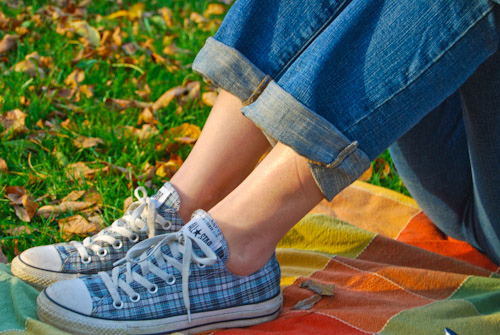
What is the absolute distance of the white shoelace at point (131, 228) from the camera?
3.97 feet

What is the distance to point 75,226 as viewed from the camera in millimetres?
1541

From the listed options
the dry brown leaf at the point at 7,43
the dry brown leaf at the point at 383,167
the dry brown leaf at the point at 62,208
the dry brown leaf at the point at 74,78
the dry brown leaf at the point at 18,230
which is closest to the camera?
the dry brown leaf at the point at 18,230

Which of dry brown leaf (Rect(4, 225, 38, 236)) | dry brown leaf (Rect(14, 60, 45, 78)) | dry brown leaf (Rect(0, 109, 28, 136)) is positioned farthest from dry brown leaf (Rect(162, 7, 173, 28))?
dry brown leaf (Rect(4, 225, 38, 236))

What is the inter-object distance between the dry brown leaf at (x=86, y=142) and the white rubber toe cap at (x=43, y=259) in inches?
29.5

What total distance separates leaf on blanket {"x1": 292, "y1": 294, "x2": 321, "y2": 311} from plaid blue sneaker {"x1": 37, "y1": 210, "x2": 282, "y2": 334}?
0.09 metres

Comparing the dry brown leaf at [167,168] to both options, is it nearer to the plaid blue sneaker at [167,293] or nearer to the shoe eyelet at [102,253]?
the shoe eyelet at [102,253]

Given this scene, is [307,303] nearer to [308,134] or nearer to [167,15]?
[308,134]

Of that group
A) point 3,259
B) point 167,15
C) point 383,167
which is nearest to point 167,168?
point 3,259

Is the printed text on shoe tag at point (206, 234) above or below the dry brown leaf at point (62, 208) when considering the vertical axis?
below

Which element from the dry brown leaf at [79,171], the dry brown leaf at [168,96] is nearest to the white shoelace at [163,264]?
the dry brown leaf at [79,171]

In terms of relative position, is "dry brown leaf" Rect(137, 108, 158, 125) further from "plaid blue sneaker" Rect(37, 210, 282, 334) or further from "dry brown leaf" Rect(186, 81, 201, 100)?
"plaid blue sneaker" Rect(37, 210, 282, 334)

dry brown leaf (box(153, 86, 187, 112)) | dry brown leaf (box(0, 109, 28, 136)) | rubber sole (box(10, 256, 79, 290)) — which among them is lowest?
rubber sole (box(10, 256, 79, 290))

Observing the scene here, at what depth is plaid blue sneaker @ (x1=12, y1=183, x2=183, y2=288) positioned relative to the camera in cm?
118

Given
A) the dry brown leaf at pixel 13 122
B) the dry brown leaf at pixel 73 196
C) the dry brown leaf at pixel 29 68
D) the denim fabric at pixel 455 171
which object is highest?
the dry brown leaf at pixel 29 68
